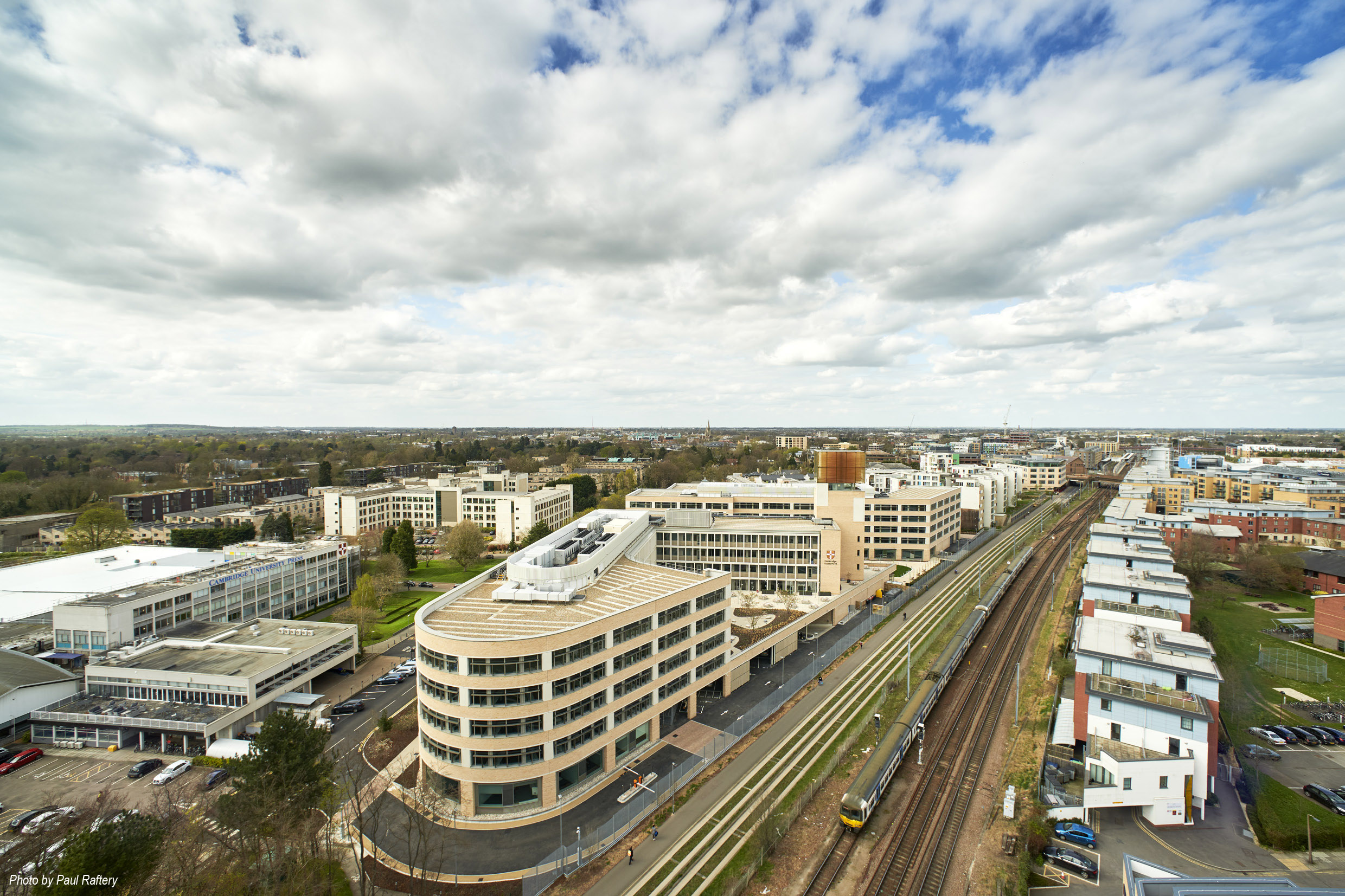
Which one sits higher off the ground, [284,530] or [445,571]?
[284,530]

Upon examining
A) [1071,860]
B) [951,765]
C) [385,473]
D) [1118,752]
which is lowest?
[951,765]

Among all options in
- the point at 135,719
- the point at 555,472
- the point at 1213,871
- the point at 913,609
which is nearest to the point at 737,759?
the point at 1213,871

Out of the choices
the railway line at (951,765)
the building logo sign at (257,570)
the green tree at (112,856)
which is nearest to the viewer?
the green tree at (112,856)

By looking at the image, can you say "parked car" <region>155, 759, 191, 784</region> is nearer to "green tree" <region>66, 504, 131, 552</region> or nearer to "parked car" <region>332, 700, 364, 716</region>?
"parked car" <region>332, 700, 364, 716</region>

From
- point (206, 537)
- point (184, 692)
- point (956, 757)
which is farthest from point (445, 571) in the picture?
point (956, 757)

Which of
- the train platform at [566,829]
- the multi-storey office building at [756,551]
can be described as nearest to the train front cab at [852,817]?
the train platform at [566,829]

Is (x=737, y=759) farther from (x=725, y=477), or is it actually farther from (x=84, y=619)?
(x=725, y=477)

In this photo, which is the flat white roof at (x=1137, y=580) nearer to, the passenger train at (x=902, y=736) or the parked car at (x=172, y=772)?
the passenger train at (x=902, y=736)

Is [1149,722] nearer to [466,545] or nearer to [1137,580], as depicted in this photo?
[1137,580]
